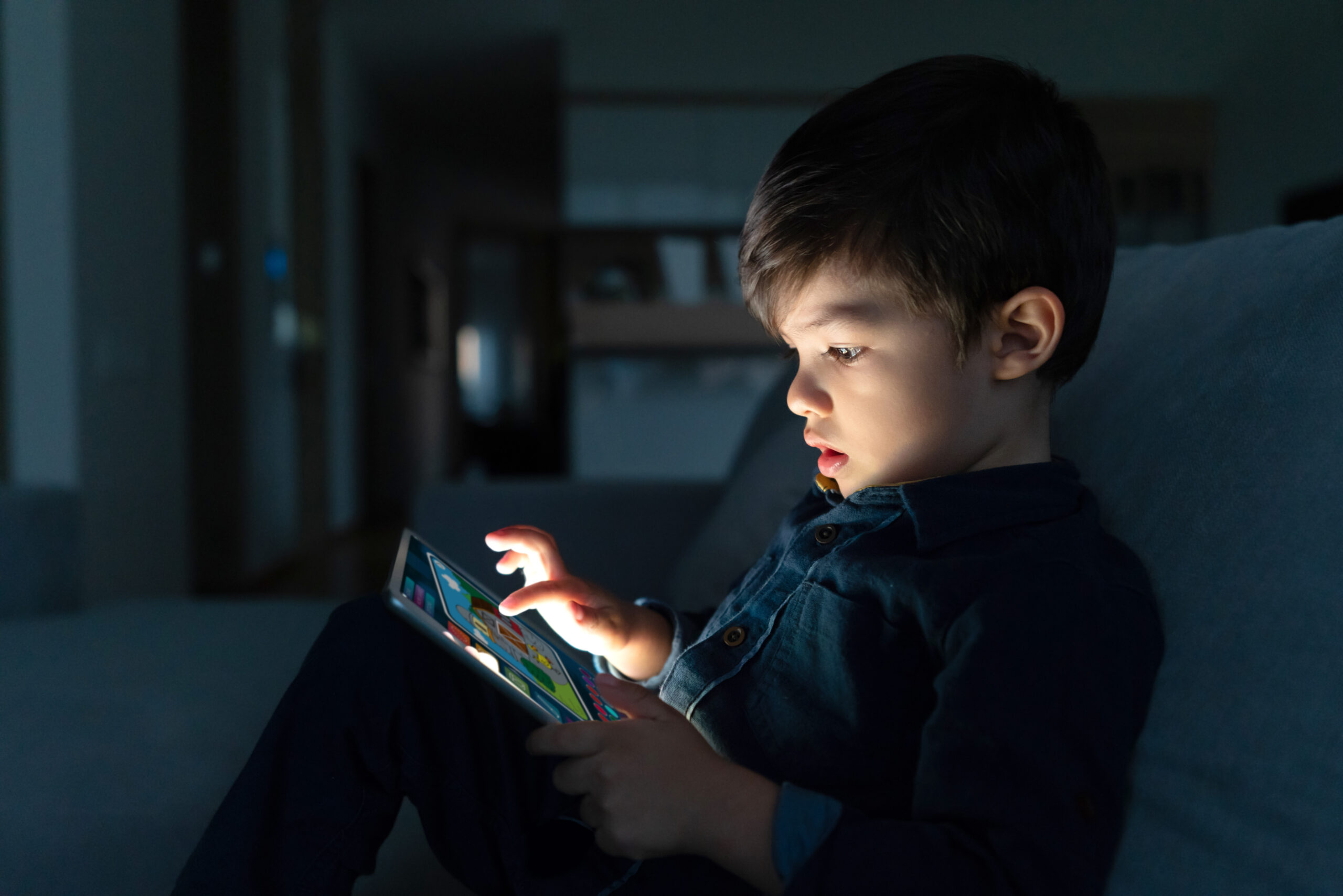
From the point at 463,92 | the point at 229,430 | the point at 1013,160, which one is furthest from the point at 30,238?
the point at 463,92

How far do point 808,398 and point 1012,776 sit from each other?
11.1 inches

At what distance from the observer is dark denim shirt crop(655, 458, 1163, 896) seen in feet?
1.50

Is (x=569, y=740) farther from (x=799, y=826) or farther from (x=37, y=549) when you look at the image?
(x=37, y=549)

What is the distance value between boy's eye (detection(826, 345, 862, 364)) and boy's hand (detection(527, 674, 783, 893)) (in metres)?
0.28

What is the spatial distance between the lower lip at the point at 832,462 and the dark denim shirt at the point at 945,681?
0.10 ft

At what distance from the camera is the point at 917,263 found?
597 mm

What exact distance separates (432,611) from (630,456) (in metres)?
4.23

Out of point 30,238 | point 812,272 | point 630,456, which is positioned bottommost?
point 630,456

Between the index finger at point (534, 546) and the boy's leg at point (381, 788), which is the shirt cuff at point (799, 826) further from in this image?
the index finger at point (534, 546)

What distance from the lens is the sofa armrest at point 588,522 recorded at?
138 centimetres

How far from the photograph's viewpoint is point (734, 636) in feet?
2.16

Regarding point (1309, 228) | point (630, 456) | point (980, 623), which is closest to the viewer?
point (980, 623)

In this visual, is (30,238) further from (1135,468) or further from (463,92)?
(463,92)

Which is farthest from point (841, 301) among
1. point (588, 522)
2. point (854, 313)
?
point (588, 522)
